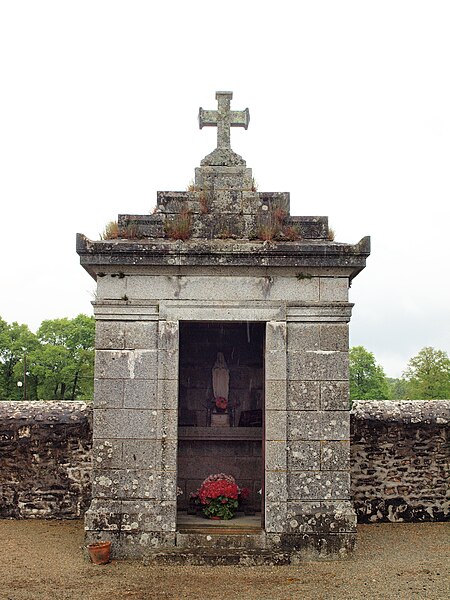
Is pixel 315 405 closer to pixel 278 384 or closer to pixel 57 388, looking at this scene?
pixel 278 384

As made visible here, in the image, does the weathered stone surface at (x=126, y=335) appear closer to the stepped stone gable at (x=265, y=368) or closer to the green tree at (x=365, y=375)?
the stepped stone gable at (x=265, y=368)

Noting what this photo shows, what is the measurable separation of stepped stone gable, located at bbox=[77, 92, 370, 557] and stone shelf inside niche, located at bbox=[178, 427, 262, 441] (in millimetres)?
2170

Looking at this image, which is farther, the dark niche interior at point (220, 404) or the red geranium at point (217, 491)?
the dark niche interior at point (220, 404)

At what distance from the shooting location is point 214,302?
8.18 m

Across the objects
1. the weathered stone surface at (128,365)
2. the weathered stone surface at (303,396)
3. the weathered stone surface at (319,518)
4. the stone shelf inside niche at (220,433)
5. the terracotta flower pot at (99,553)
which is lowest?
the terracotta flower pot at (99,553)

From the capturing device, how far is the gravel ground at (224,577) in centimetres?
671

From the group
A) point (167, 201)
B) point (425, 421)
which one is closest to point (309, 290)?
point (167, 201)

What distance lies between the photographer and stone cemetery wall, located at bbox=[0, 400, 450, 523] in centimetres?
1059

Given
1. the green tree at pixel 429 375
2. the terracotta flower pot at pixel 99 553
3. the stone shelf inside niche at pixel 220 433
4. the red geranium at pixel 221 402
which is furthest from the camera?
the green tree at pixel 429 375

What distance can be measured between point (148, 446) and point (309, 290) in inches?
96.8

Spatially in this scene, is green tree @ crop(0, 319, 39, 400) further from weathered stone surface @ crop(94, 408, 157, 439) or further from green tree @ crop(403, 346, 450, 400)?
weathered stone surface @ crop(94, 408, 157, 439)

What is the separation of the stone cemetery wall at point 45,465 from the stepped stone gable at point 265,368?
2.78m

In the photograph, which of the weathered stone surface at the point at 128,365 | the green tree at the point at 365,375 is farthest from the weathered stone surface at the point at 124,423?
the green tree at the point at 365,375

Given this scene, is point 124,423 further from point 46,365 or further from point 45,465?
point 46,365
